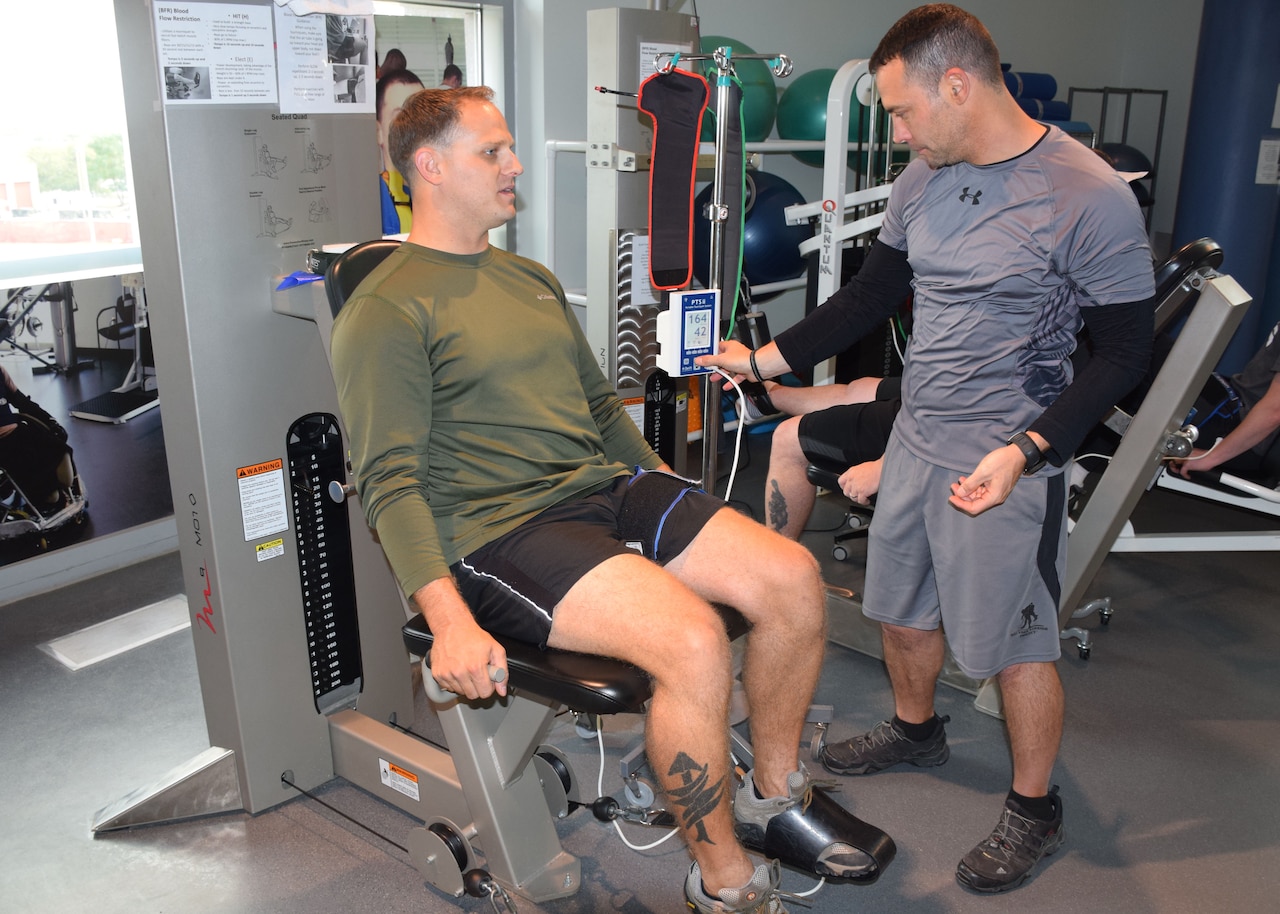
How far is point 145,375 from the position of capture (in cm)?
336

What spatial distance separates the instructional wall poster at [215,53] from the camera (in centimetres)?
170

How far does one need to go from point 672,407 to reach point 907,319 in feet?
3.40

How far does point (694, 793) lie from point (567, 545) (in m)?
0.41

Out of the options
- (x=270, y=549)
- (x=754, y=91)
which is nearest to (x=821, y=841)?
(x=270, y=549)

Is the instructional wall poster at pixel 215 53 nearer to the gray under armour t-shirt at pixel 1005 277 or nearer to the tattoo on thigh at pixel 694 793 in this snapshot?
the gray under armour t-shirt at pixel 1005 277

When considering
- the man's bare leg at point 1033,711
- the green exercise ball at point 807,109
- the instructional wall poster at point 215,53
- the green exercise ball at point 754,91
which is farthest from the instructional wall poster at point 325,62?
the green exercise ball at point 807,109

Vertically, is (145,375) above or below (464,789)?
above

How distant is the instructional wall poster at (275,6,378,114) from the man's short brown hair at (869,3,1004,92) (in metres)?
0.94

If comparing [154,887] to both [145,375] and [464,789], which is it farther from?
[145,375]

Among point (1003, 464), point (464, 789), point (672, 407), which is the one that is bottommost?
point (464, 789)

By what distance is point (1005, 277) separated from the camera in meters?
1.74

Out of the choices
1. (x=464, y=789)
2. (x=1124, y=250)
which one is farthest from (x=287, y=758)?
(x=1124, y=250)

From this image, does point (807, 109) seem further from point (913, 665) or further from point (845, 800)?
point (845, 800)

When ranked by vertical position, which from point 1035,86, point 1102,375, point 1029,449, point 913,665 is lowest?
point 913,665
